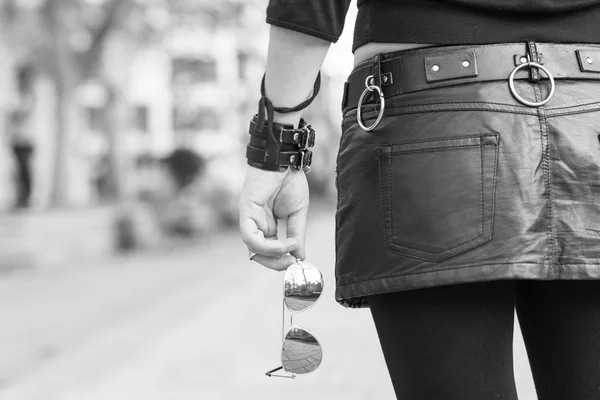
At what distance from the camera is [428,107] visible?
1382mm

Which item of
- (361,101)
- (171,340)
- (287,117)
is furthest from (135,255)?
(361,101)

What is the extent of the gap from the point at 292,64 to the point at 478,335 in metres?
0.53

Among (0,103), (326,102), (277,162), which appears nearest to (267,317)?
(277,162)

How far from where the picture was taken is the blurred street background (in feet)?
15.4

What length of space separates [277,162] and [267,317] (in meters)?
4.98

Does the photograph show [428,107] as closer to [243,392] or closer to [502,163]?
[502,163]

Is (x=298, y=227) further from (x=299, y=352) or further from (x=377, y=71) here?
(x=377, y=71)

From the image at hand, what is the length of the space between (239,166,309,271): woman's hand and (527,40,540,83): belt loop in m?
0.46

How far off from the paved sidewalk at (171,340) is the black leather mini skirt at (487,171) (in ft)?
8.61

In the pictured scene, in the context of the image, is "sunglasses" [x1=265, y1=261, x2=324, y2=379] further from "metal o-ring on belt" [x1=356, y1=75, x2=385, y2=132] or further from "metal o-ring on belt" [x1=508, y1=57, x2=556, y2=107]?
"metal o-ring on belt" [x1=508, y1=57, x2=556, y2=107]

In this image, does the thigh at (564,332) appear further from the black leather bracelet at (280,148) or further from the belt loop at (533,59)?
the black leather bracelet at (280,148)

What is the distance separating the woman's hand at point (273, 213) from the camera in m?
1.57

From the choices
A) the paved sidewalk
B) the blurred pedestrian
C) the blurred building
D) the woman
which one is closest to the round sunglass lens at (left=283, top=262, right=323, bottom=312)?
the woman

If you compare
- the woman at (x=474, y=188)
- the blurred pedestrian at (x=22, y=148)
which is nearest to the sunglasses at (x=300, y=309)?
the woman at (x=474, y=188)
